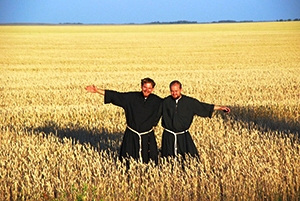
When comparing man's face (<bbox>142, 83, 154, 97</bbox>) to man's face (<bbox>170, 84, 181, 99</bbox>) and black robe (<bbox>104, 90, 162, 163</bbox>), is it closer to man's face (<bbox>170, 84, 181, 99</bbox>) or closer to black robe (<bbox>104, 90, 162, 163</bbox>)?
black robe (<bbox>104, 90, 162, 163</bbox>)

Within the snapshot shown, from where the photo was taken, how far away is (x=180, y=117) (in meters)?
7.95

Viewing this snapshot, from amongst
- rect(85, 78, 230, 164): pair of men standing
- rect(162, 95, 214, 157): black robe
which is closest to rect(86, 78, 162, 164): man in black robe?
rect(85, 78, 230, 164): pair of men standing

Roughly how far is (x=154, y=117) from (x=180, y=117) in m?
0.35

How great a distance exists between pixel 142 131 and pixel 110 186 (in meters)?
1.11

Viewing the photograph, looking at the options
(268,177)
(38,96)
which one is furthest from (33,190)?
(38,96)

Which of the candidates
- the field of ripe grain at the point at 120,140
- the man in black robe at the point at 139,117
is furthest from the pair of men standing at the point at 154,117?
the field of ripe grain at the point at 120,140

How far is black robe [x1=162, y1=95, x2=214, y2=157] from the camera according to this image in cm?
789

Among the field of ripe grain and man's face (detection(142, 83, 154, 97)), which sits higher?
man's face (detection(142, 83, 154, 97))

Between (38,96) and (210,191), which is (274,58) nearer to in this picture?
(38,96)

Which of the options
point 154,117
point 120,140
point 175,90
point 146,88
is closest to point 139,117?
point 154,117

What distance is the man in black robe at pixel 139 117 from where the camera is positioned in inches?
309

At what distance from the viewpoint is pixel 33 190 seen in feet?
22.9

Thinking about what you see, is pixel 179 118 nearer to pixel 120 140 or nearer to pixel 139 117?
pixel 139 117

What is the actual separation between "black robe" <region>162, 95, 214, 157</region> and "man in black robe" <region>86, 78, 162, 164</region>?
128 mm
